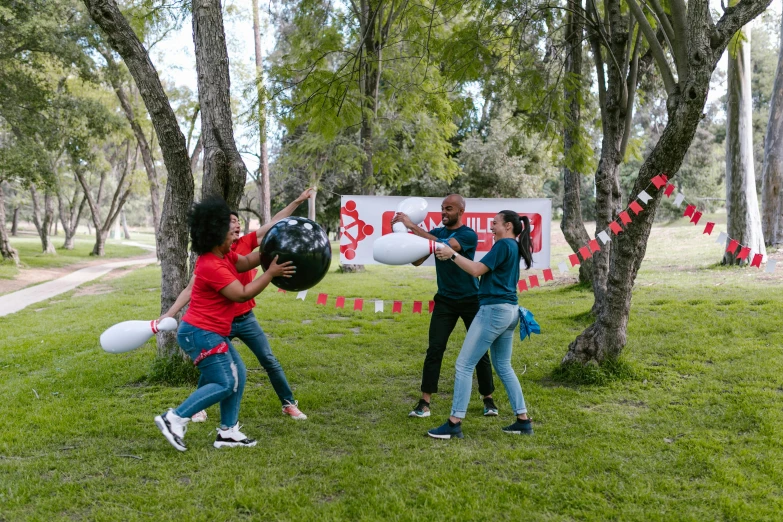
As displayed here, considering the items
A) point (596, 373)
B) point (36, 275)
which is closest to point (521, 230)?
point (596, 373)

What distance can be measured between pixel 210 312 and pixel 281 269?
590 millimetres

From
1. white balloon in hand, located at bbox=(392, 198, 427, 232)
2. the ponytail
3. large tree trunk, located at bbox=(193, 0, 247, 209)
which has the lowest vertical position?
the ponytail

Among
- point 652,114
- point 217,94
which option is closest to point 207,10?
point 217,94

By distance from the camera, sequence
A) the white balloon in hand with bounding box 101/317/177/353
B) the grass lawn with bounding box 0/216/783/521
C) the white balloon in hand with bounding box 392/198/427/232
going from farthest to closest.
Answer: the white balloon in hand with bounding box 392/198/427/232 → the white balloon in hand with bounding box 101/317/177/353 → the grass lawn with bounding box 0/216/783/521

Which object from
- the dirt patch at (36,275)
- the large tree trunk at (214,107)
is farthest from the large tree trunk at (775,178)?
the dirt patch at (36,275)

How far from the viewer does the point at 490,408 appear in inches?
185

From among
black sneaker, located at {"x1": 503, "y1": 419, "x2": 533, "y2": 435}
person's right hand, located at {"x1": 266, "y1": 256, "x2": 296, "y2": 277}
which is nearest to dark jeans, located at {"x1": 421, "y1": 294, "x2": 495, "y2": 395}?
black sneaker, located at {"x1": 503, "y1": 419, "x2": 533, "y2": 435}

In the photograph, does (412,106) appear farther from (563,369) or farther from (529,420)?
(529,420)

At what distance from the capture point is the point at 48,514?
3.06m

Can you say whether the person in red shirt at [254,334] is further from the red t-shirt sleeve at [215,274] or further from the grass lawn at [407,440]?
the red t-shirt sleeve at [215,274]

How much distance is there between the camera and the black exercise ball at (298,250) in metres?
3.69

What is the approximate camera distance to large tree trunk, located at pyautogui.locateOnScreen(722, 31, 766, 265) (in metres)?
11.6

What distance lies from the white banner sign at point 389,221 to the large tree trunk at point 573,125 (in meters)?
1.23

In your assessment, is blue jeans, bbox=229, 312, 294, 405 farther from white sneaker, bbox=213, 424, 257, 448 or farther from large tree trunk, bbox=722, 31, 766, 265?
large tree trunk, bbox=722, 31, 766, 265
